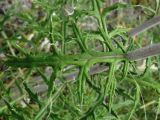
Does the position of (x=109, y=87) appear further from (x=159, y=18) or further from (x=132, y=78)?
(x=159, y=18)

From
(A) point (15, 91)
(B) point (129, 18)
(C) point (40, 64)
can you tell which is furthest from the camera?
(B) point (129, 18)

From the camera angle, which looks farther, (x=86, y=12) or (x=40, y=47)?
(x=40, y=47)

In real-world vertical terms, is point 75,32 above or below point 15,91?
above

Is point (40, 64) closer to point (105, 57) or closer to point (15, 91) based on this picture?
point (105, 57)

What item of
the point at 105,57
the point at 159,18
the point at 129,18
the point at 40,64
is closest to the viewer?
the point at 40,64

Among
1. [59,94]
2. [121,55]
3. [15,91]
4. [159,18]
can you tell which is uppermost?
[159,18]

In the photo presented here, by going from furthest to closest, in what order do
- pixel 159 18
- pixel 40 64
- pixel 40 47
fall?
pixel 40 47, pixel 159 18, pixel 40 64

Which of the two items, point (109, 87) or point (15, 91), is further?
point (15, 91)

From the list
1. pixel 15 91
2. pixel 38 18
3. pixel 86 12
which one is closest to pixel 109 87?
pixel 86 12

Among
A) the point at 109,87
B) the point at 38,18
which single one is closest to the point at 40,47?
the point at 38,18
